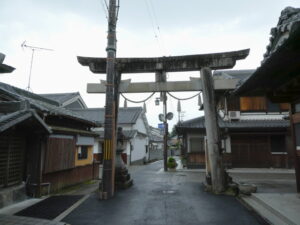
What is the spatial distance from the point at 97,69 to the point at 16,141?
14.1 ft

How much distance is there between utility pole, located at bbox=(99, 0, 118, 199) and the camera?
7645mm

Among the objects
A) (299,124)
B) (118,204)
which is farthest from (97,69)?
(299,124)

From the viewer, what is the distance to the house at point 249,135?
17.8m

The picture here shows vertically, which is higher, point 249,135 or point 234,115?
point 234,115

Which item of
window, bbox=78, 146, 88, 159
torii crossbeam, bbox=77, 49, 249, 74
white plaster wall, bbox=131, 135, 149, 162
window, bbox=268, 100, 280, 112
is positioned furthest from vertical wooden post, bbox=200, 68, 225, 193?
white plaster wall, bbox=131, 135, 149, 162

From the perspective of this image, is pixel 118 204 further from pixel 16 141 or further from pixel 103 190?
pixel 16 141

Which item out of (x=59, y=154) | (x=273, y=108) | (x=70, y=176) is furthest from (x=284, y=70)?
(x=273, y=108)

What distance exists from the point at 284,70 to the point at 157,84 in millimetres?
5222

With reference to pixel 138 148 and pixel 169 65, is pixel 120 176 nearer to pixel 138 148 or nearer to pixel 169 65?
pixel 169 65

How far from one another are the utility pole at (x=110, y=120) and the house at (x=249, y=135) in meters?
11.7

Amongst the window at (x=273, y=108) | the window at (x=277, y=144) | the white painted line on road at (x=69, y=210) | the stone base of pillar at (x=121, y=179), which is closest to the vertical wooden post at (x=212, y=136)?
the stone base of pillar at (x=121, y=179)

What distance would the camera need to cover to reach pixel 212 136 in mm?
8781

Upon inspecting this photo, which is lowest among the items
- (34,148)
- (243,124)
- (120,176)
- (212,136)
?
(120,176)

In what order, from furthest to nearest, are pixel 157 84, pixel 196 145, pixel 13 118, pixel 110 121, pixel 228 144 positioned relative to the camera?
pixel 196 145, pixel 228 144, pixel 157 84, pixel 110 121, pixel 13 118
